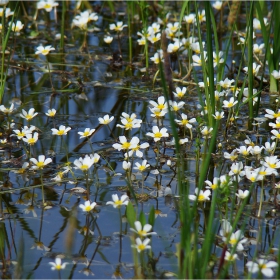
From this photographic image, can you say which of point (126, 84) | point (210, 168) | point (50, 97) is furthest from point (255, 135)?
point (50, 97)

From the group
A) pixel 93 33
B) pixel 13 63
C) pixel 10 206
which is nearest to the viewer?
pixel 10 206

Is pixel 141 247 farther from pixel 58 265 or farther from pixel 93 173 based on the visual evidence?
pixel 93 173

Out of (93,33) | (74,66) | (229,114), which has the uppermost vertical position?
(93,33)

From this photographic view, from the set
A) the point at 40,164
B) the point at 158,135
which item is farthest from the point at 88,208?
the point at 158,135

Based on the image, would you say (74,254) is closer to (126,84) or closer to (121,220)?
(121,220)

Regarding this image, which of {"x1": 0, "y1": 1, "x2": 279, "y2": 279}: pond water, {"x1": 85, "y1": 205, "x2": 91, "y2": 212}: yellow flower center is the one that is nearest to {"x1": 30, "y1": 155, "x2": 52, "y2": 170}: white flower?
{"x1": 0, "y1": 1, "x2": 279, "y2": 279}: pond water

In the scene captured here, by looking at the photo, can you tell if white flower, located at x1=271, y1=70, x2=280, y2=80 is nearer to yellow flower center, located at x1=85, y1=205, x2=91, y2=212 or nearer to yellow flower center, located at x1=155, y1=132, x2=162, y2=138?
yellow flower center, located at x1=155, y1=132, x2=162, y2=138

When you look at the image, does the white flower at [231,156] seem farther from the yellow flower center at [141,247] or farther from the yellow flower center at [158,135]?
the yellow flower center at [141,247]

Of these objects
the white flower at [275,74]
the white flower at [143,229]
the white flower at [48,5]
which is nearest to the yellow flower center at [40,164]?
the white flower at [143,229]
